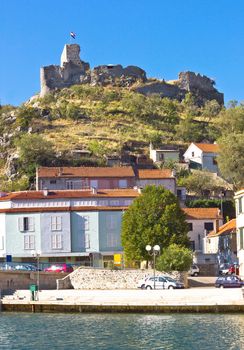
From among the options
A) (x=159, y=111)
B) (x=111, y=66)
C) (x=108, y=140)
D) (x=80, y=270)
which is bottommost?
(x=80, y=270)

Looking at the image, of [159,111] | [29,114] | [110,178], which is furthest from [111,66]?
[110,178]

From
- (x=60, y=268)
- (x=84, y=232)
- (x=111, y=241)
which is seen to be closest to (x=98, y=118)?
(x=84, y=232)

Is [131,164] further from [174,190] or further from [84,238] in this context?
[84,238]

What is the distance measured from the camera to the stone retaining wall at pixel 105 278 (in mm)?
64375

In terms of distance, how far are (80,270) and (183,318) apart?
673 inches

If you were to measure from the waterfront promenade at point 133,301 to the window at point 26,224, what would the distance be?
61.6 feet

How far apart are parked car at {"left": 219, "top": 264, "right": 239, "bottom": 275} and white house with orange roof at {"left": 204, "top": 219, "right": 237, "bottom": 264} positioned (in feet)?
5.06

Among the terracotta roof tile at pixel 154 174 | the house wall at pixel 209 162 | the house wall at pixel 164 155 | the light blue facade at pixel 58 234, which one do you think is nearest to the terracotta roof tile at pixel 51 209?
the light blue facade at pixel 58 234

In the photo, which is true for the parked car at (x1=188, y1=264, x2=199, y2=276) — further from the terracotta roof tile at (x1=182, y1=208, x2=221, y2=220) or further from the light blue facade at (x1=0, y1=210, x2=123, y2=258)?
the terracotta roof tile at (x1=182, y1=208, x2=221, y2=220)

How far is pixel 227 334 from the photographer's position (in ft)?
144

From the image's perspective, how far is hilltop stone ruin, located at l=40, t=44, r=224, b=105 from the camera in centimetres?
16738

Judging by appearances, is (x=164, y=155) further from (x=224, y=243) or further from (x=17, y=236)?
(x=17, y=236)

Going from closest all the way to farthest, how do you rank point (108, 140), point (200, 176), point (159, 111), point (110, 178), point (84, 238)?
point (84, 238), point (110, 178), point (200, 176), point (108, 140), point (159, 111)

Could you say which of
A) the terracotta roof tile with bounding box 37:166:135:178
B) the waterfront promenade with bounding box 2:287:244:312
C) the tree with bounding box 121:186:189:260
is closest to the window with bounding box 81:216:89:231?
the tree with bounding box 121:186:189:260
